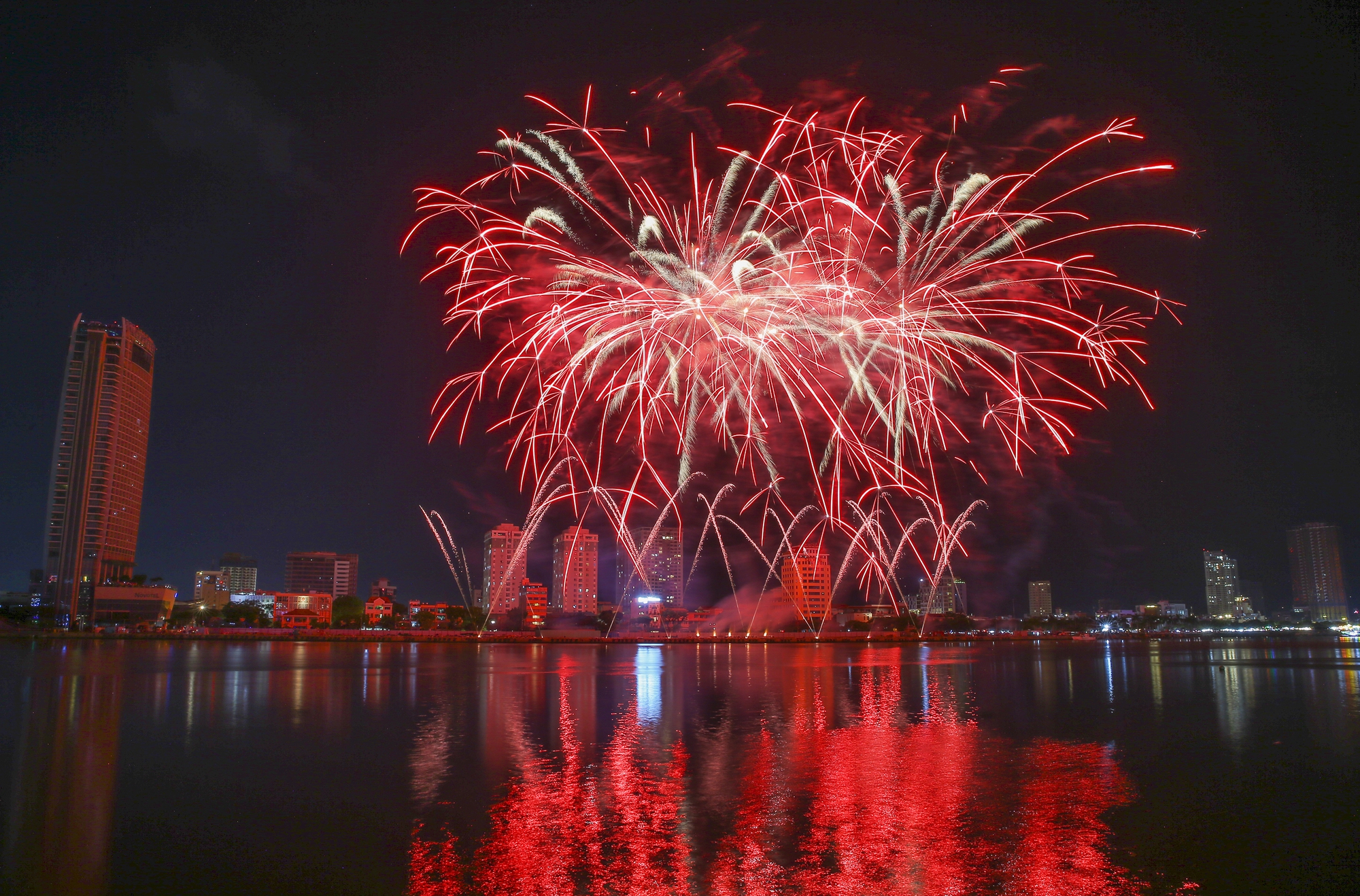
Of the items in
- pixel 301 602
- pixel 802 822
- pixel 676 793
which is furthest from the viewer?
pixel 301 602

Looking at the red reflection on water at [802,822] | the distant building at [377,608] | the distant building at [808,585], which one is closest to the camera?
the red reflection on water at [802,822]

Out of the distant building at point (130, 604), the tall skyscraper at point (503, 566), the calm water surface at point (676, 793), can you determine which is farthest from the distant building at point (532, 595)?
the calm water surface at point (676, 793)

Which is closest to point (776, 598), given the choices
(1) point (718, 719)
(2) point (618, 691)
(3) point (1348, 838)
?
(2) point (618, 691)

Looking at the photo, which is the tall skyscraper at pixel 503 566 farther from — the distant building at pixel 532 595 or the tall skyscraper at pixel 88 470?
the tall skyscraper at pixel 88 470

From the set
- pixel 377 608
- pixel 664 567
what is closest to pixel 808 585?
pixel 664 567

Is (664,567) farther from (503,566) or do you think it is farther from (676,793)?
(676,793)

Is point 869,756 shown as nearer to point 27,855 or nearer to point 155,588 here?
point 27,855

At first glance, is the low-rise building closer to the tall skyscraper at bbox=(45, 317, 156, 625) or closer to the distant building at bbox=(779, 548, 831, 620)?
the tall skyscraper at bbox=(45, 317, 156, 625)
